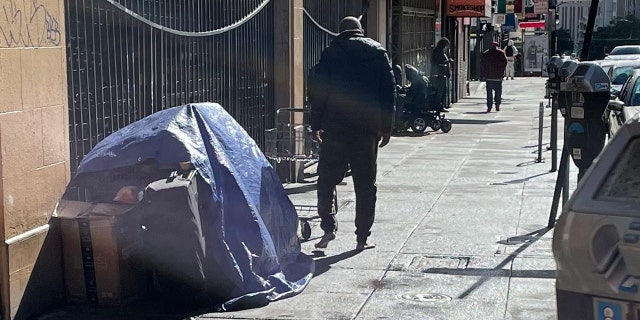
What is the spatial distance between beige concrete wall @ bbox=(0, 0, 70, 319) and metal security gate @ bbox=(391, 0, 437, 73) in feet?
48.6

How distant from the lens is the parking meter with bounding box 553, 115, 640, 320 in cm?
416

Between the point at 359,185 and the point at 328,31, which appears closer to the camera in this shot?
the point at 359,185

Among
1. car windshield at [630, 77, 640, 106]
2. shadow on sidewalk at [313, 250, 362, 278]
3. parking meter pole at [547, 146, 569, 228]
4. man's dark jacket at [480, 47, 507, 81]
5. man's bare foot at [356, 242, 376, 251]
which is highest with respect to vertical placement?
man's dark jacket at [480, 47, 507, 81]

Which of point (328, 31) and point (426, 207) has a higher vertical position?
point (328, 31)

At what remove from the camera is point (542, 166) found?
1459 cm

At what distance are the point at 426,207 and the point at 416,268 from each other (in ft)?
9.86

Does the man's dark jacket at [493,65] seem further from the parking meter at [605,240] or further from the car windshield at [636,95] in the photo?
the parking meter at [605,240]

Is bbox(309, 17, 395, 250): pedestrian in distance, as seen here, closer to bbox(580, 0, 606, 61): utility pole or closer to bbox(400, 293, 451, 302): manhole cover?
bbox(400, 293, 451, 302): manhole cover

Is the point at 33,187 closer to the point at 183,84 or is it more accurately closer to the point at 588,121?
the point at 183,84

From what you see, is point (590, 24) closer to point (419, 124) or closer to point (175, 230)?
point (175, 230)

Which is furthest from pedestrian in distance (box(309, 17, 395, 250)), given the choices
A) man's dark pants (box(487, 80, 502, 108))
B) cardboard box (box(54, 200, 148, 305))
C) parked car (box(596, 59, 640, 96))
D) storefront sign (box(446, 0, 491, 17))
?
storefront sign (box(446, 0, 491, 17))

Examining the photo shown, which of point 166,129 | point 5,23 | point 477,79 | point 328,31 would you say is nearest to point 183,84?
point 166,129

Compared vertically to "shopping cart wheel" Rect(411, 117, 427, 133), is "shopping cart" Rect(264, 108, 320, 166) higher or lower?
higher

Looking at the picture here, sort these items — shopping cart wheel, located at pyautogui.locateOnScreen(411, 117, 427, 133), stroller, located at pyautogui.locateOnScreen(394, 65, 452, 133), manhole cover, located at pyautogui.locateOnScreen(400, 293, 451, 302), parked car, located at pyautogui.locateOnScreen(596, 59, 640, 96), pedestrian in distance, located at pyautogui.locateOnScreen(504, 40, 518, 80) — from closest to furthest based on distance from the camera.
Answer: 1. manhole cover, located at pyautogui.locateOnScreen(400, 293, 451, 302)
2. stroller, located at pyautogui.locateOnScreen(394, 65, 452, 133)
3. shopping cart wheel, located at pyautogui.locateOnScreen(411, 117, 427, 133)
4. parked car, located at pyautogui.locateOnScreen(596, 59, 640, 96)
5. pedestrian in distance, located at pyautogui.locateOnScreen(504, 40, 518, 80)
